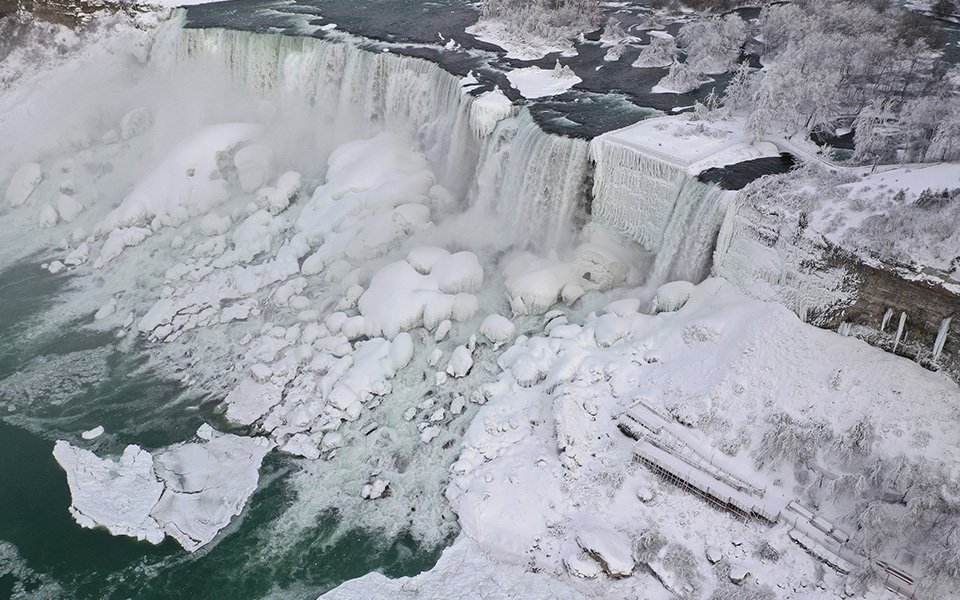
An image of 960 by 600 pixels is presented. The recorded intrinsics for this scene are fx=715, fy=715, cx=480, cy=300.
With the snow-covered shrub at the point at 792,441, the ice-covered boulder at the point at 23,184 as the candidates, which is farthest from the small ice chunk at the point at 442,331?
the ice-covered boulder at the point at 23,184

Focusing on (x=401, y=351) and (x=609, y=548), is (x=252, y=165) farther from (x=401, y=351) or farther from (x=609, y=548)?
(x=609, y=548)

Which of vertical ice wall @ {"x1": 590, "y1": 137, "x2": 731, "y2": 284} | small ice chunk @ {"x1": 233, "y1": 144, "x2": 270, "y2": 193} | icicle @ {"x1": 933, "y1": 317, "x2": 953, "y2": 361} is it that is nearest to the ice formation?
vertical ice wall @ {"x1": 590, "y1": 137, "x2": 731, "y2": 284}

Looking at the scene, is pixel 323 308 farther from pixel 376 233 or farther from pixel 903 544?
pixel 903 544

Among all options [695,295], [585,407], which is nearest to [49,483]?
[585,407]

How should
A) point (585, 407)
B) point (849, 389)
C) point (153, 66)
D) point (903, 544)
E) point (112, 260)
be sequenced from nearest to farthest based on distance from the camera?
point (903, 544), point (849, 389), point (585, 407), point (112, 260), point (153, 66)

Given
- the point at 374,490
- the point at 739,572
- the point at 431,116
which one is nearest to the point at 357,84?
the point at 431,116

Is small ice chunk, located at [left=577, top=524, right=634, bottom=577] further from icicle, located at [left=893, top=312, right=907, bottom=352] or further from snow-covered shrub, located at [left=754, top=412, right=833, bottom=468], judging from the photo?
icicle, located at [left=893, top=312, right=907, bottom=352]

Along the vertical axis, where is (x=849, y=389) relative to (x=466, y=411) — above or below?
above
